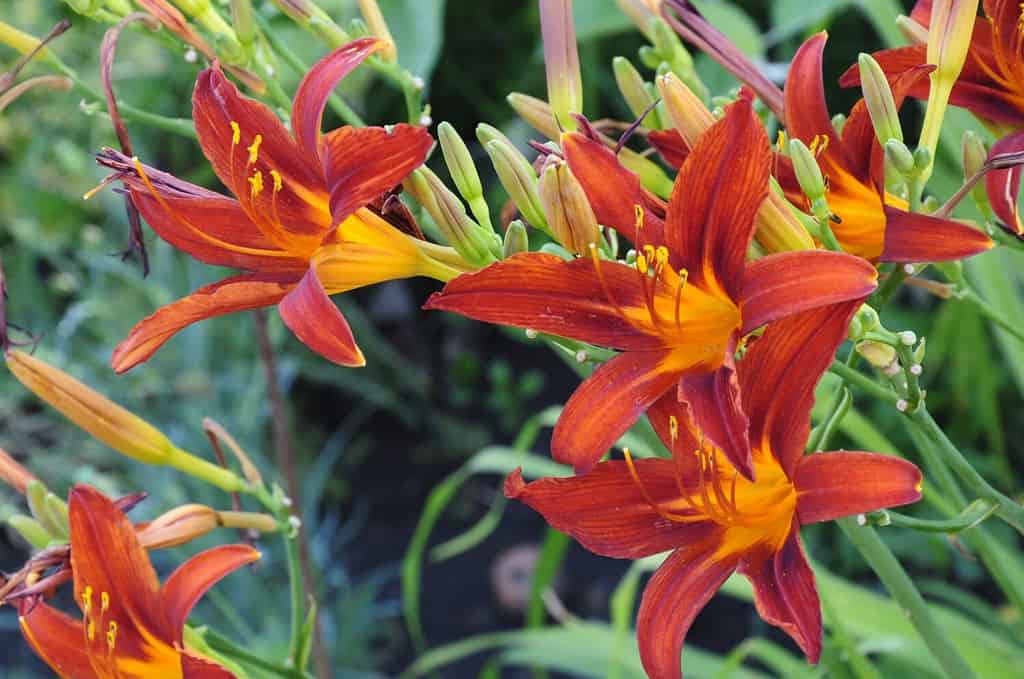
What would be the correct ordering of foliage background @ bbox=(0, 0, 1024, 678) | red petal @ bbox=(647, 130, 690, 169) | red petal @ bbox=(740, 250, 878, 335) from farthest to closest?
foliage background @ bbox=(0, 0, 1024, 678) < red petal @ bbox=(647, 130, 690, 169) < red petal @ bbox=(740, 250, 878, 335)

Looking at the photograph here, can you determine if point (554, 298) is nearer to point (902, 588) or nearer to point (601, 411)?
point (601, 411)

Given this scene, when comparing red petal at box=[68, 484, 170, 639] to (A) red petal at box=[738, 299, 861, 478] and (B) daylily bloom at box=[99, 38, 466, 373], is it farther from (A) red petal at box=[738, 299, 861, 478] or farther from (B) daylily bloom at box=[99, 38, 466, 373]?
(A) red petal at box=[738, 299, 861, 478]

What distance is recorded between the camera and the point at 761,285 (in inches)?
15.1

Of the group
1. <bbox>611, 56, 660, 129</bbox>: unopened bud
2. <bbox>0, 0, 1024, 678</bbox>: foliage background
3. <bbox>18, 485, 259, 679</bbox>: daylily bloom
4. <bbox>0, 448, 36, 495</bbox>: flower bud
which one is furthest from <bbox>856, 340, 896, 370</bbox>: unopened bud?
<bbox>0, 0, 1024, 678</bbox>: foliage background

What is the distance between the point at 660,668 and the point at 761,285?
0.14m

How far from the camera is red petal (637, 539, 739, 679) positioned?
407 millimetres

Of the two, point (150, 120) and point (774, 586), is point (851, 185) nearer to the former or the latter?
point (774, 586)

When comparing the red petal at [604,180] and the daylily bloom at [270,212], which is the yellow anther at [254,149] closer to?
the daylily bloom at [270,212]

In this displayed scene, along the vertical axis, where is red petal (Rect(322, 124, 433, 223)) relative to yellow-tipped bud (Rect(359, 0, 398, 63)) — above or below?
below

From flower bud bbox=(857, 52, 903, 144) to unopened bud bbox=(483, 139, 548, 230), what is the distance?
12cm

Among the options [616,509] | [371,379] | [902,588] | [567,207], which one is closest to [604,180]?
[567,207]

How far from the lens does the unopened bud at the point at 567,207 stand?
39cm

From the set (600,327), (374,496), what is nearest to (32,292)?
(374,496)

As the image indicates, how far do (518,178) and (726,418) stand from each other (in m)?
0.13
